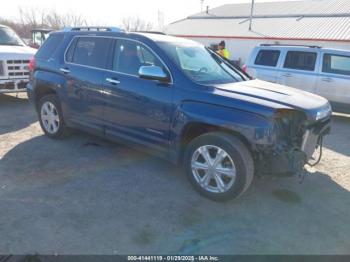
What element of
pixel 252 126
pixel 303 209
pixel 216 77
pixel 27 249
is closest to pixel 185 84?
pixel 216 77

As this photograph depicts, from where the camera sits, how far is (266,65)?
30.9 ft

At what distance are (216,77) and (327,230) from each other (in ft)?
7.30

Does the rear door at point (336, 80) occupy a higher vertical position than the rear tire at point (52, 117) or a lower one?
higher

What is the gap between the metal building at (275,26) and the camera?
22.5 metres

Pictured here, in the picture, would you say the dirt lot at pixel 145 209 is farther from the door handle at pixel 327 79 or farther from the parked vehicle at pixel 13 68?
the door handle at pixel 327 79

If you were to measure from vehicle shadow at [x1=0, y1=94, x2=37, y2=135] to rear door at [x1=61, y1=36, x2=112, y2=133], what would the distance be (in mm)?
1931

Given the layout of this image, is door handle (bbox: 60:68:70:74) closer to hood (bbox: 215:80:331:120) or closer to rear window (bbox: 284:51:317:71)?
hood (bbox: 215:80:331:120)

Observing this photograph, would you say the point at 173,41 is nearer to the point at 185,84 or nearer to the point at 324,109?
the point at 185,84

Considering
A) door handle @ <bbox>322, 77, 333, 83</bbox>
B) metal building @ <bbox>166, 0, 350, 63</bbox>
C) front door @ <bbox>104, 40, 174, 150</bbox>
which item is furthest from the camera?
metal building @ <bbox>166, 0, 350, 63</bbox>

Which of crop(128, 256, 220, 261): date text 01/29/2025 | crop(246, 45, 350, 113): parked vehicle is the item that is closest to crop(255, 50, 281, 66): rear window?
crop(246, 45, 350, 113): parked vehicle

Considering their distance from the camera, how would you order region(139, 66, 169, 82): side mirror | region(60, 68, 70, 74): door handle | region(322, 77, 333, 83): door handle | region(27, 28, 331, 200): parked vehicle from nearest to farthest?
region(27, 28, 331, 200): parked vehicle → region(139, 66, 169, 82): side mirror → region(60, 68, 70, 74): door handle → region(322, 77, 333, 83): door handle

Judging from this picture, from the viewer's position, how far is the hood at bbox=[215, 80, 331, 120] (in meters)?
3.46

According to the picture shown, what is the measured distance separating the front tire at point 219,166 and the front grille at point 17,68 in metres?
5.92

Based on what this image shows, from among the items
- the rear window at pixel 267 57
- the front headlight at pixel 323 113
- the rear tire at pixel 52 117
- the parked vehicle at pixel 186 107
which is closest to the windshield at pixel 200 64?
the parked vehicle at pixel 186 107
